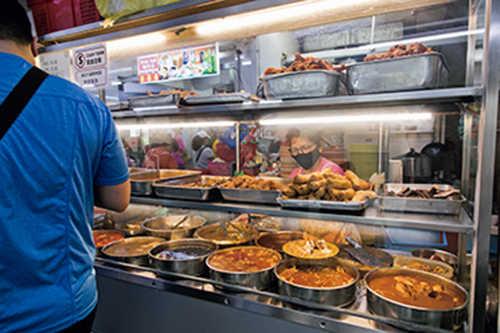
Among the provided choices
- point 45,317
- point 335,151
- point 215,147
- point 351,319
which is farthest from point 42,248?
point 215,147

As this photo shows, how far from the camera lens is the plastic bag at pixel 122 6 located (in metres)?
2.48

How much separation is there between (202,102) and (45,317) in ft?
5.84

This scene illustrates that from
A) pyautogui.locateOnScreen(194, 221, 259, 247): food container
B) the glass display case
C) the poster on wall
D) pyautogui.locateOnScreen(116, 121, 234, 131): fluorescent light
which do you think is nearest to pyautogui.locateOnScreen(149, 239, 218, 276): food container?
the glass display case

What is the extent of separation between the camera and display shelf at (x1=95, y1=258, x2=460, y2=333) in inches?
70.2

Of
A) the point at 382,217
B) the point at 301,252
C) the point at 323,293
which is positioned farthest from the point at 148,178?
the point at 382,217

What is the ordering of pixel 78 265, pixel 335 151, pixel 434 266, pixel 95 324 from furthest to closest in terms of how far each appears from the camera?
pixel 335 151
pixel 95 324
pixel 434 266
pixel 78 265

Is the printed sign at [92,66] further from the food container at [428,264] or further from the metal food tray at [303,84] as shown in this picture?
the food container at [428,264]

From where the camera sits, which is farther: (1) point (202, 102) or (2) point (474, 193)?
(1) point (202, 102)

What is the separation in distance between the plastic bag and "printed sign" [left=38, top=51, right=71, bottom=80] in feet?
2.68

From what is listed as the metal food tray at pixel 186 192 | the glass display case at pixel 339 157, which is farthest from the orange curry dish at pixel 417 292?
the metal food tray at pixel 186 192

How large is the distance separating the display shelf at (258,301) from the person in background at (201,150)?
6.05 feet

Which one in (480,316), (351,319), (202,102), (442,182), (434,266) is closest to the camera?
(480,316)

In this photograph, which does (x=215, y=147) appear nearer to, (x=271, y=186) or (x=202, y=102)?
(x=202, y=102)

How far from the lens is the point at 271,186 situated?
2.42 metres
